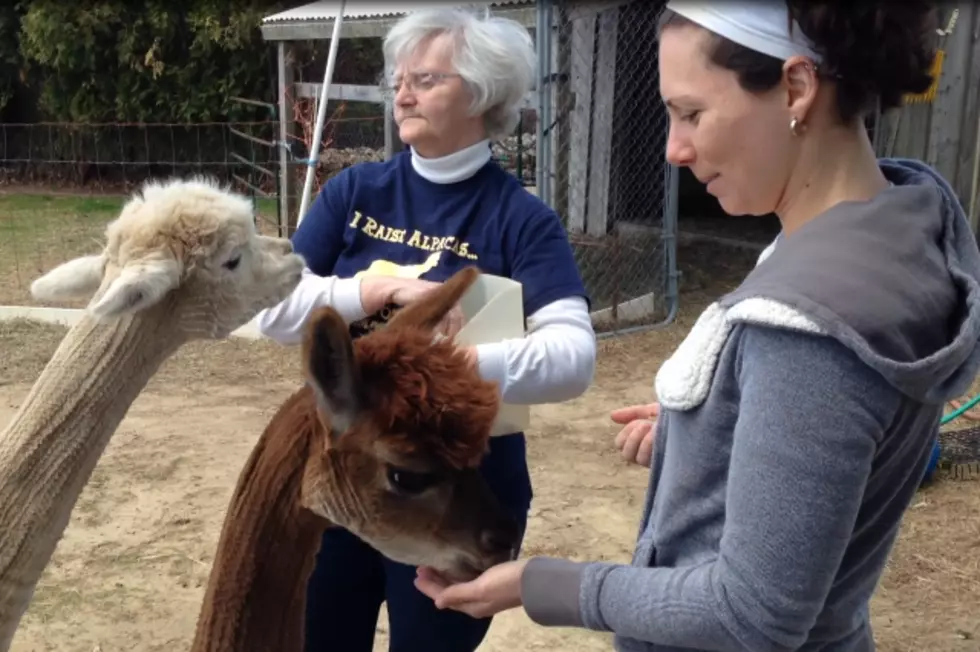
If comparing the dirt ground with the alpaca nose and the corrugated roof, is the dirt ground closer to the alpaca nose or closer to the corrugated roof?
the alpaca nose

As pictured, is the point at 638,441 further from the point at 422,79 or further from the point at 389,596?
the point at 422,79

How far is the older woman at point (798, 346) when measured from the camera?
0.93 metres

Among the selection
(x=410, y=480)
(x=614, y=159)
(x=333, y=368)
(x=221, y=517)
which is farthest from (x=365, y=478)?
(x=614, y=159)

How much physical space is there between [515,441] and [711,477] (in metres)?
0.95

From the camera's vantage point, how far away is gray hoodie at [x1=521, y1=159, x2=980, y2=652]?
92 cm

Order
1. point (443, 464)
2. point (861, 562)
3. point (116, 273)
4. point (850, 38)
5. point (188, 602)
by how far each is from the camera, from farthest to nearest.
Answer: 1. point (188, 602)
2. point (116, 273)
3. point (443, 464)
4. point (861, 562)
5. point (850, 38)

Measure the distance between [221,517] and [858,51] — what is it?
3465mm

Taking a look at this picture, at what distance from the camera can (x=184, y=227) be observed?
6.98 feet

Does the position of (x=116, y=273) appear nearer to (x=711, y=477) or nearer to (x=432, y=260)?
(x=432, y=260)

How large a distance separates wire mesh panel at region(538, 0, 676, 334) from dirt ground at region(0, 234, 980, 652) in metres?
1.29

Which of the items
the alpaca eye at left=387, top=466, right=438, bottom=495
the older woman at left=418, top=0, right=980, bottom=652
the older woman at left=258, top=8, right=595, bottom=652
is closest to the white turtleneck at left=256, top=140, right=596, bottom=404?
the older woman at left=258, top=8, right=595, bottom=652

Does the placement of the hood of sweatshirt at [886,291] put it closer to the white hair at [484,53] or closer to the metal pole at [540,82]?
the white hair at [484,53]

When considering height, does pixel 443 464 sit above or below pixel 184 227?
below

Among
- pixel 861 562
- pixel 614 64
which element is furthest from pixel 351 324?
pixel 614 64
